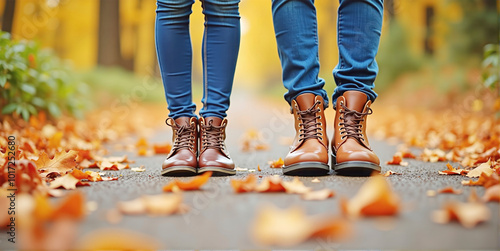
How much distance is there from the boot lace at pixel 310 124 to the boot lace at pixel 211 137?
1.33ft

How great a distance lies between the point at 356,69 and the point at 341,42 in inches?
6.6

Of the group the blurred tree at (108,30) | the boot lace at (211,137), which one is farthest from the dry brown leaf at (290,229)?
the blurred tree at (108,30)

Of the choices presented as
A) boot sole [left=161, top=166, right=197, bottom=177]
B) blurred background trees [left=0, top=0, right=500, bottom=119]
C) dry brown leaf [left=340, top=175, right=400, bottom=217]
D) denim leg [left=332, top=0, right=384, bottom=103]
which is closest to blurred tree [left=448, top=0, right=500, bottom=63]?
blurred background trees [left=0, top=0, right=500, bottom=119]

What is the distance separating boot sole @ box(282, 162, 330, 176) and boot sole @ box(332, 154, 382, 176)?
62mm

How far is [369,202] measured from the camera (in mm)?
1149

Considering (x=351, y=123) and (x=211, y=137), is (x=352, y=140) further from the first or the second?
(x=211, y=137)

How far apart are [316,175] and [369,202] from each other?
2.49 feet

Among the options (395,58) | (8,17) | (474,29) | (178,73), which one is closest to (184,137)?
(178,73)

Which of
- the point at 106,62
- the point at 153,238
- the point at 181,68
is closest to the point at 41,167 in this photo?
the point at 181,68

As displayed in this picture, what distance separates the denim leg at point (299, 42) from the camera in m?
1.99

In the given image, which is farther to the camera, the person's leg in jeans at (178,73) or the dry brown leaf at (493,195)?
the person's leg in jeans at (178,73)

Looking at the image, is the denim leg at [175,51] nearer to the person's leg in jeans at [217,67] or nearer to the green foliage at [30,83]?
the person's leg in jeans at [217,67]

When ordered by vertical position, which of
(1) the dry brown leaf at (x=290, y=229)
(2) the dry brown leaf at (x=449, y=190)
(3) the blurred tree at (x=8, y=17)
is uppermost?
(3) the blurred tree at (x=8, y=17)

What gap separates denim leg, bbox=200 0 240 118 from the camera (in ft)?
6.66
